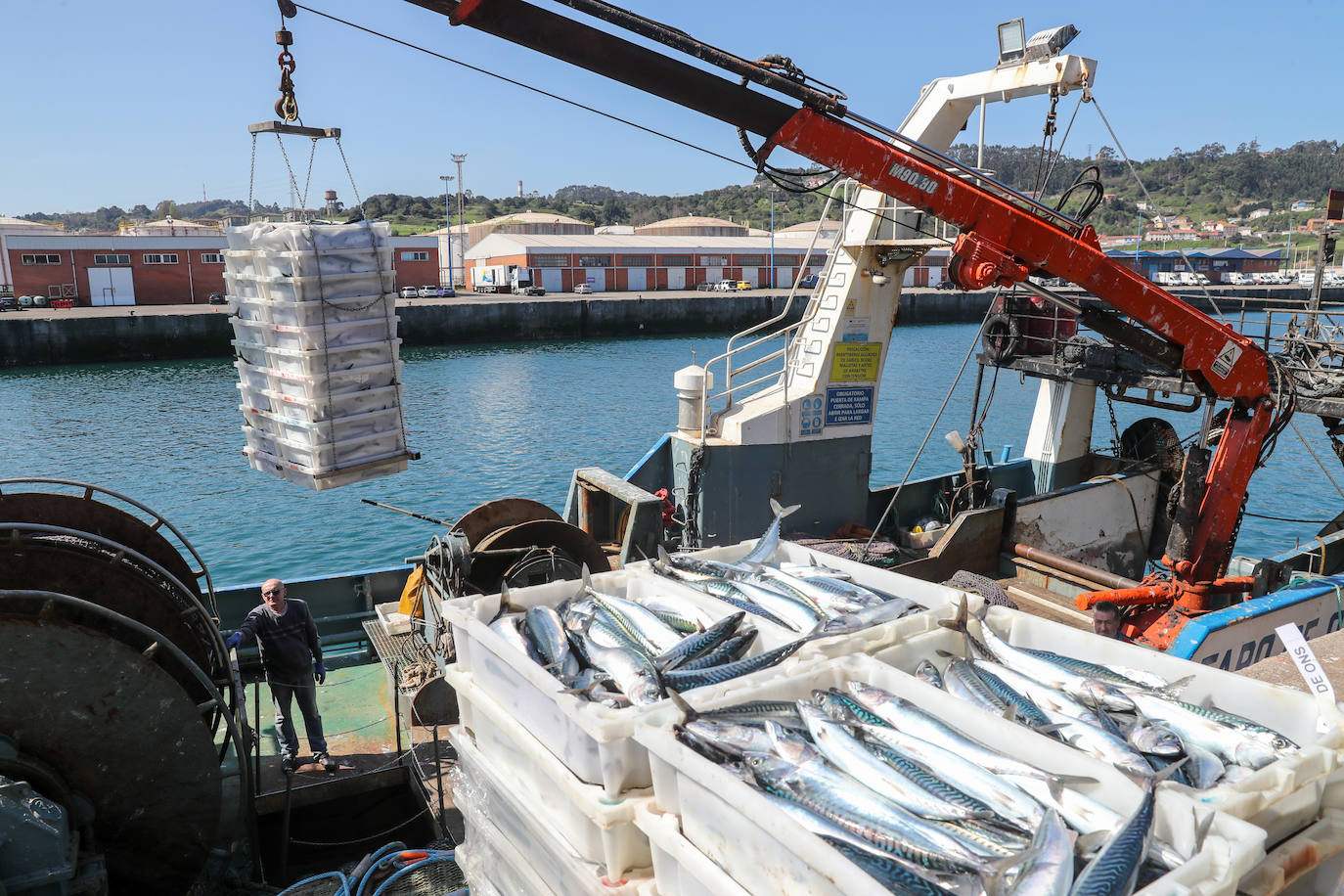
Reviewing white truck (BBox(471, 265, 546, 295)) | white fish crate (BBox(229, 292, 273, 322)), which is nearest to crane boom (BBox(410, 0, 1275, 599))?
white fish crate (BBox(229, 292, 273, 322))

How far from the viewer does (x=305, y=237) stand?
183 inches

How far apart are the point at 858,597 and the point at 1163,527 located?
353 inches

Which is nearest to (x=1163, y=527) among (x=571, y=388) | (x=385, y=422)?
(x=385, y=422)

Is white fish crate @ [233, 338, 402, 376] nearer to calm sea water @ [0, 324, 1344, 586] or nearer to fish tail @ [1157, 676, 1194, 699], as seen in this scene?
fish tail @ [1157, 676, 1194, 699]

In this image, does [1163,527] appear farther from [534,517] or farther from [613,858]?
[613,858]

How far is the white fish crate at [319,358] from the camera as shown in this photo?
4848mm

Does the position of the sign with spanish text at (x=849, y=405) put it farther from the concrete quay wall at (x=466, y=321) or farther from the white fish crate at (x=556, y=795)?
the concrete quay wall at (x=466, y=321)

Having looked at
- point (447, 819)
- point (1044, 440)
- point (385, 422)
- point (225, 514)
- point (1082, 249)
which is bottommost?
point (225, 514)

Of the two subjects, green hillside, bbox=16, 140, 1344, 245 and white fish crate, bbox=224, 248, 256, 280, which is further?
green hillside, bbox=16, 140, 1344, 245

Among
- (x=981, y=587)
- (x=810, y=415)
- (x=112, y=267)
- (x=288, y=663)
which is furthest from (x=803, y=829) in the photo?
(x=112, y=267)

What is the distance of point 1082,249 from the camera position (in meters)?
7.09

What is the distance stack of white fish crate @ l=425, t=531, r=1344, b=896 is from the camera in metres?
2.06

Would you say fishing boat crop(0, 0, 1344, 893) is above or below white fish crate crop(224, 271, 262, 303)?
below

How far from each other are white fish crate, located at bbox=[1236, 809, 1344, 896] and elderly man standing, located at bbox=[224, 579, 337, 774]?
5.70 m
